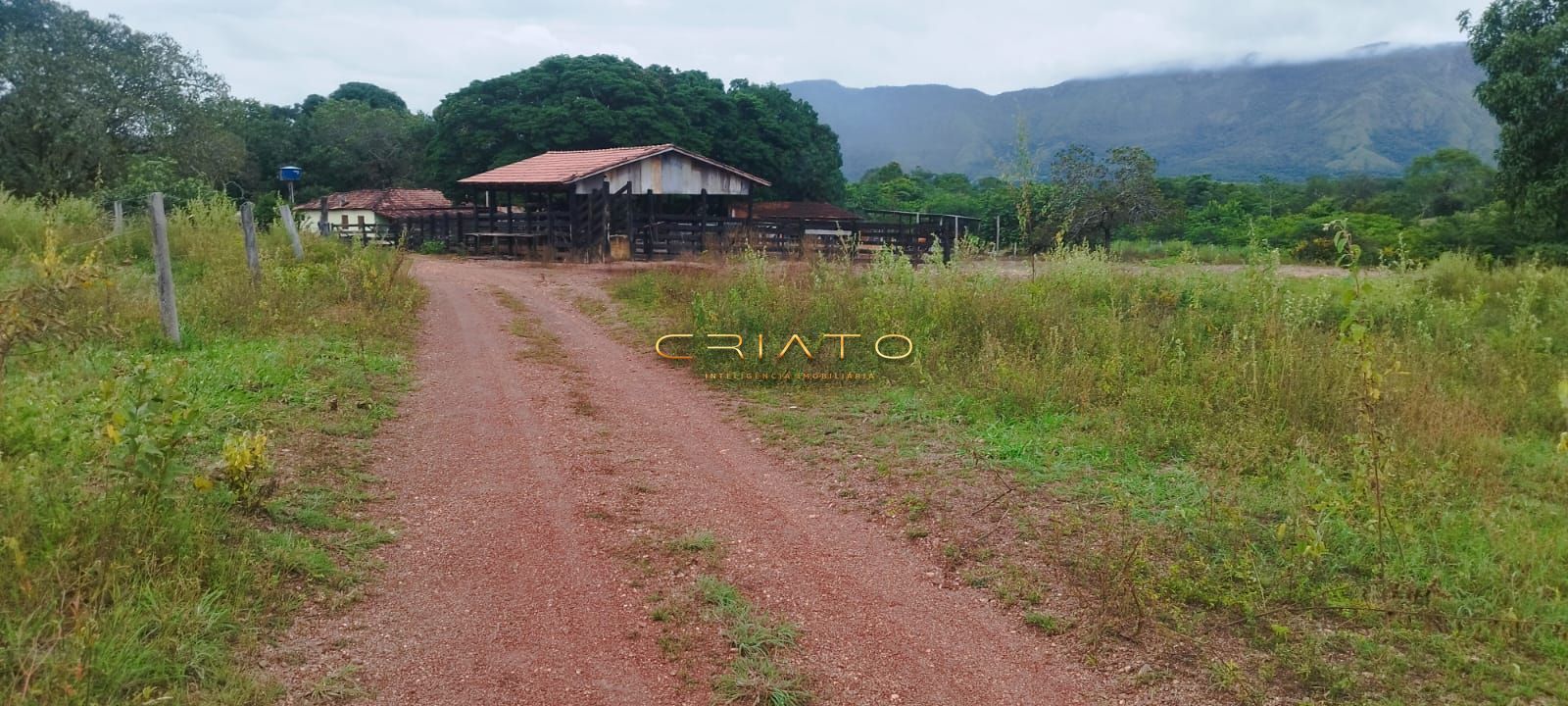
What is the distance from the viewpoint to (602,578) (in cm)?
436

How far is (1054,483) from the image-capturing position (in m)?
5.58

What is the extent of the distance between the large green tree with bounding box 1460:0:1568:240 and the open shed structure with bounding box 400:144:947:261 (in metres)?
12.0

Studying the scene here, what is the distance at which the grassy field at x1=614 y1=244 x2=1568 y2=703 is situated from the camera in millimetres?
3846

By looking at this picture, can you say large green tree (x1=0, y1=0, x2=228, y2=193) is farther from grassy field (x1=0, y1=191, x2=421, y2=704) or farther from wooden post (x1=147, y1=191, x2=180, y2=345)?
grassy field (x1=0, y1=191, x2=421, y2=704)

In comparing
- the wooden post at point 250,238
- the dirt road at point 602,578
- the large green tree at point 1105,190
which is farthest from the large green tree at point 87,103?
the dirt road at point 602,578

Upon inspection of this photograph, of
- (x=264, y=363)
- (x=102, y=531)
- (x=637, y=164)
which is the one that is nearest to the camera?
(x=102, y=531)

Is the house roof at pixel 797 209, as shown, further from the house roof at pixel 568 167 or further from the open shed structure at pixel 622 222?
the open shed structure at pixel 622 222

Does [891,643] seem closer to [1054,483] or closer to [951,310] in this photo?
[1054,483]

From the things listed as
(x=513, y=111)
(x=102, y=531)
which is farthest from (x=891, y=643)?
(x=513, y=111)

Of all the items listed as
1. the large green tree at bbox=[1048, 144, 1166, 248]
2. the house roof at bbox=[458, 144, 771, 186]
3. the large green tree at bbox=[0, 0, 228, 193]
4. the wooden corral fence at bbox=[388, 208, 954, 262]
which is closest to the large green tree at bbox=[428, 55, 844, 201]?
the large green tree at bbox=[0, 0, 228, 193]

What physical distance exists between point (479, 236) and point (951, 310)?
1846cm

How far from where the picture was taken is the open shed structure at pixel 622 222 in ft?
70.9

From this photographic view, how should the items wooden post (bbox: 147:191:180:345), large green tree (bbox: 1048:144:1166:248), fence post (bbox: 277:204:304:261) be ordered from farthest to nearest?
large green tree (bbox: 1048:144:1166:248) → fence post (bbox: 277:204:304:261) → wooden post (bbox: 147:191:180:345)

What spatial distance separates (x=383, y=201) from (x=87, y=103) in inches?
467
